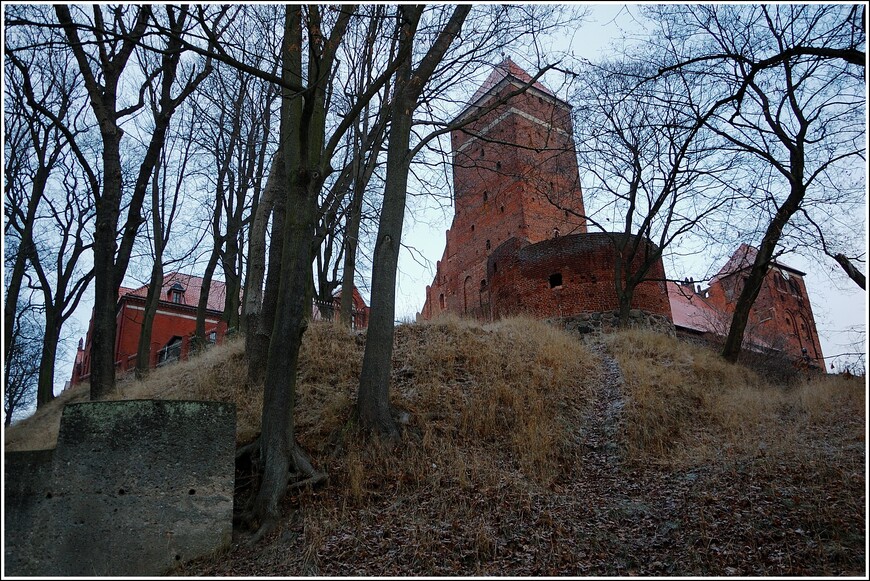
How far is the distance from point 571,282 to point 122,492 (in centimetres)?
1567

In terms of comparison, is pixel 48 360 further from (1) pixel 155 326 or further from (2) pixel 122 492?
(1) pixel 155 326

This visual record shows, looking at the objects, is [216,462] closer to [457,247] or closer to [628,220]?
[628,220]

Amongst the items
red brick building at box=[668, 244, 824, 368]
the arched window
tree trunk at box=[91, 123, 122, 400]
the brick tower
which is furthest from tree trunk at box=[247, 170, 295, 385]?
red brick building at box=[668, 244, 824, 368]

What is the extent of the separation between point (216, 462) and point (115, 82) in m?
7.58

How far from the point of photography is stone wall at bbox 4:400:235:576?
5.17 meters

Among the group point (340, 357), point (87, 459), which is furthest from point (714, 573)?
point (340, 357)

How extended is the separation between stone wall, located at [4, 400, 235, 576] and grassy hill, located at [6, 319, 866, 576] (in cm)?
42

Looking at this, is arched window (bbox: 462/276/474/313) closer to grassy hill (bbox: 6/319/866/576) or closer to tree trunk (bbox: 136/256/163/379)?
tree trunk (bbox: 136/256/163/379)

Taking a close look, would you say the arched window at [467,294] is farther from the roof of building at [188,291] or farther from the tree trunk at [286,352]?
the tree trunk at [286,352]

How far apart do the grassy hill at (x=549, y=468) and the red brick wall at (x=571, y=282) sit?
6934 mm

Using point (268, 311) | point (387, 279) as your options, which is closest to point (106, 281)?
point (268, 311)

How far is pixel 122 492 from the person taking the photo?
546cm

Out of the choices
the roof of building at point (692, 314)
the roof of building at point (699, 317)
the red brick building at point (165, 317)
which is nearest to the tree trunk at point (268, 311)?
the red brick building at point (165, 317)

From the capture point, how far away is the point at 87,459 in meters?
5.50
